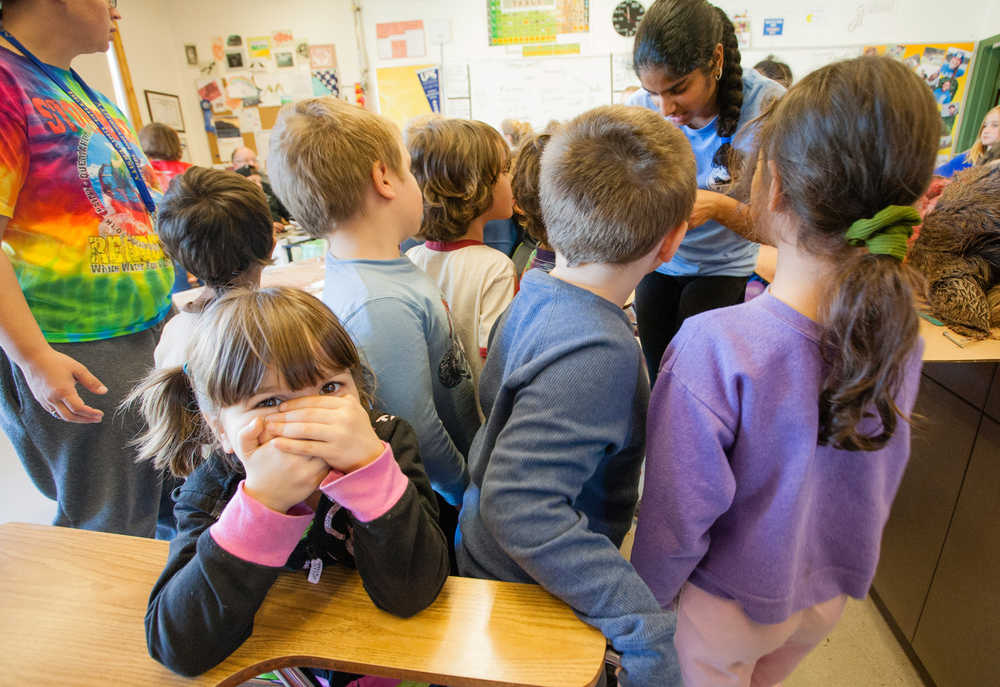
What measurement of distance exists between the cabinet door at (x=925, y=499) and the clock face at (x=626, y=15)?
3969 mm

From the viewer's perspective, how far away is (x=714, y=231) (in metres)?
1.49

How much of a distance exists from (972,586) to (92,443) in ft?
6.60

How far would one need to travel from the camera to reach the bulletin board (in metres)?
4.55

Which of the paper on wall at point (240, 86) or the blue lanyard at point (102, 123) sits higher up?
the paper on wall at point (240, 86)

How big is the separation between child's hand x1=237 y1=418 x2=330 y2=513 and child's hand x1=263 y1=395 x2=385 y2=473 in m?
0.01

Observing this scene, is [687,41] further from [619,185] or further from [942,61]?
[942,61]

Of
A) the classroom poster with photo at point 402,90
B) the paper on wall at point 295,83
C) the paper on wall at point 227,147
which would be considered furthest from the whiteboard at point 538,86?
the paper on wall at point 227,147

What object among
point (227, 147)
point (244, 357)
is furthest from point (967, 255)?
point (227, 147)

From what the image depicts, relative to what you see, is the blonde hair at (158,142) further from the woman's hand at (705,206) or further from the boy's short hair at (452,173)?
the woman's hand at (705,206)

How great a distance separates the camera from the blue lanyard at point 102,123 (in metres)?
0.94

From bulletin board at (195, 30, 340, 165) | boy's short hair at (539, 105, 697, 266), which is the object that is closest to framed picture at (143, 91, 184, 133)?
bulletin board at (195, 30, 340, 165)

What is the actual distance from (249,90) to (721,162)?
4.96 meters

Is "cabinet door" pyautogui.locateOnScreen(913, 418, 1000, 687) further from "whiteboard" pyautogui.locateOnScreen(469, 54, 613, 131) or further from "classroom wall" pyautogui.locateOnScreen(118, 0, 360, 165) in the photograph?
"classroom wall" pyautogui.locateOnScreen(118, 0, 360, 165)

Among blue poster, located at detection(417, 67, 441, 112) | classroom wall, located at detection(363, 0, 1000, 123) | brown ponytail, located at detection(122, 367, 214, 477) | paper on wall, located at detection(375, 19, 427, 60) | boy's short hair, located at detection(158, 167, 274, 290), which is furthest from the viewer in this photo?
blue poster, located at detection(417, 67, 441, 112)
